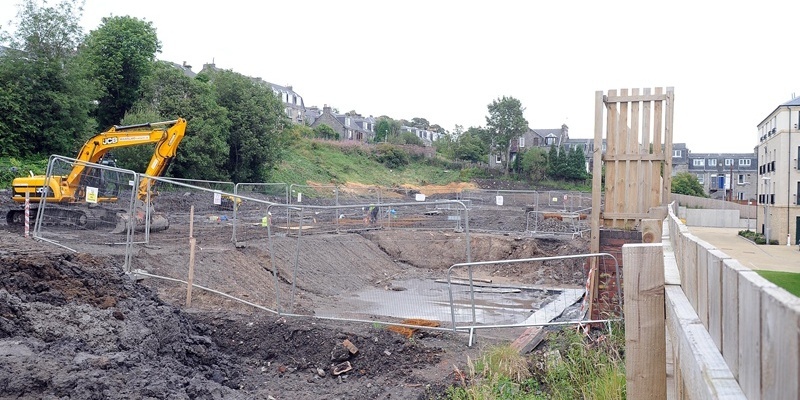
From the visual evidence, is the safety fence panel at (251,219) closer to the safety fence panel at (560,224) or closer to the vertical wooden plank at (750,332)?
the safety fence panel at (560,224)

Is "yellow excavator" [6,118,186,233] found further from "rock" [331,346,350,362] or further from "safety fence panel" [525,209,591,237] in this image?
"safety fence panel" [525,209,591,237]

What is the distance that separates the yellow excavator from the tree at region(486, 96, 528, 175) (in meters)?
49.2

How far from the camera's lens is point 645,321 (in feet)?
10.3

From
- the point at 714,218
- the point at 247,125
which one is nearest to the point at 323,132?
the point at 247,125

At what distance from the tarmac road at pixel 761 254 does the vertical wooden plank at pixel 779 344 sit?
27949 mm

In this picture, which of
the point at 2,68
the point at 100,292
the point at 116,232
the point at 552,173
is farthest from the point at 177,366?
the point at 552,173

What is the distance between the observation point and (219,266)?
578 inches

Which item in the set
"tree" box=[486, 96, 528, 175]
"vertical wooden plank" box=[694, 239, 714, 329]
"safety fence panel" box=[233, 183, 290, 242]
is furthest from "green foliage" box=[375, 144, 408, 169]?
"vertical wooden plank" box=[694, 239, 714, 329]

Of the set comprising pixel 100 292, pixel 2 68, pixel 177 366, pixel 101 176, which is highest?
pixel 2 68

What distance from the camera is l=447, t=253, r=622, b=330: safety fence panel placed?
29.6 feet

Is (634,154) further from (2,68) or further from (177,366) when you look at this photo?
(2,68)

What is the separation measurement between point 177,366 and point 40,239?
27.9 ft

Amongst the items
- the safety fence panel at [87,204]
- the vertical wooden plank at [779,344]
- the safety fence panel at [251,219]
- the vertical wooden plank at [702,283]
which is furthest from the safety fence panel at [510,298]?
the safety fence panel at [87,204]

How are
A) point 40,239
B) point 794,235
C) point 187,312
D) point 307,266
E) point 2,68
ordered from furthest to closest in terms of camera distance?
point 794,235 → point 2,68 → point 307,266 → point 40,239 → point 187,312
